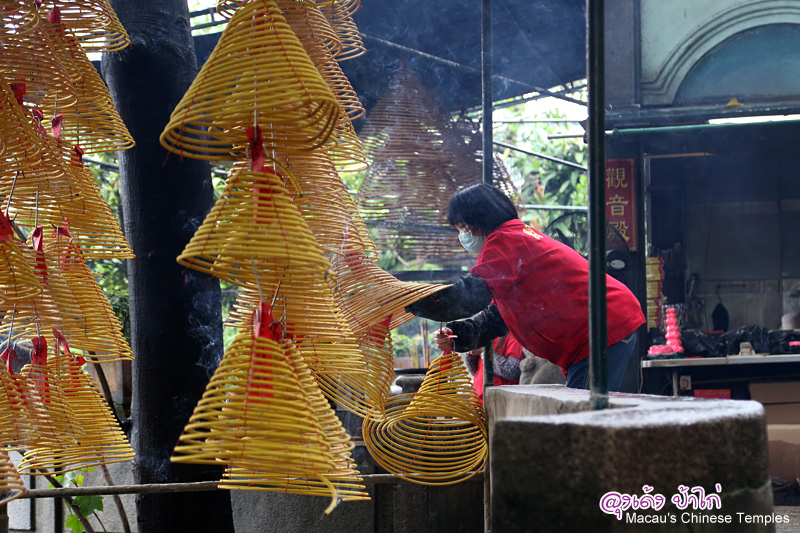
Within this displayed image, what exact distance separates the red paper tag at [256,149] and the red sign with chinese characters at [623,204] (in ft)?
16.4

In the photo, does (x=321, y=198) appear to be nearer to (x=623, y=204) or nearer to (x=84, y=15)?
(x=84, y=15)

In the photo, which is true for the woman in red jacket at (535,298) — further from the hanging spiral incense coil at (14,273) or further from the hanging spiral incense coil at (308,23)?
the hanging spiral incense coil at (14,273)

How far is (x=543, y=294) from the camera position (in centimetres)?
303

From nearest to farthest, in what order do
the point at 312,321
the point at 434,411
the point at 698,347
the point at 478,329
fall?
the point at 312,321 < the point at 434,411 < the point at 478,329 < the point at 698,347

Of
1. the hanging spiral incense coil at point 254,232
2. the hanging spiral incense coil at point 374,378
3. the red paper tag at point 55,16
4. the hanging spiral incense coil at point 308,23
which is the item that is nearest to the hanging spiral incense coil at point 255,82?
the hanging spiral incense coil at point 254,232

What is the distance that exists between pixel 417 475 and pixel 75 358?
132 centimetres

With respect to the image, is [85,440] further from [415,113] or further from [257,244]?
[415,113]

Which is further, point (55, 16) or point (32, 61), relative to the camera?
point (55, 16)

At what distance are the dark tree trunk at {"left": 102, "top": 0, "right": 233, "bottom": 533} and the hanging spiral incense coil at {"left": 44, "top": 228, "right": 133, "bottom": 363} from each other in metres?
0.42

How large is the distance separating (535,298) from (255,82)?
162cm

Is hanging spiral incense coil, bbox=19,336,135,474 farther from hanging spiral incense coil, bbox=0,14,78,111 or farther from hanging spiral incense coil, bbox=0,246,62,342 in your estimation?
hanging spiral incense coil, bbox=0,14,78,111

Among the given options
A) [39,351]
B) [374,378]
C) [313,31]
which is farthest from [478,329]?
[39,351]

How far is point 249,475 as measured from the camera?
1.84 metres

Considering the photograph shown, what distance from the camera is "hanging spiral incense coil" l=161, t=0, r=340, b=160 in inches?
69.3
